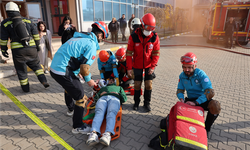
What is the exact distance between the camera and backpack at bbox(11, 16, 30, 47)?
4199mm

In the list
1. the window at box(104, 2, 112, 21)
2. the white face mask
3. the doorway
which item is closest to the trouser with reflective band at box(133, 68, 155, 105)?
the white face mask

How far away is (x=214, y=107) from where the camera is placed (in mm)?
2668

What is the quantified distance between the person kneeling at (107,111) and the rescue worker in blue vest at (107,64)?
2.40 feet

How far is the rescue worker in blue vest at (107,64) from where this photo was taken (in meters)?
4.48

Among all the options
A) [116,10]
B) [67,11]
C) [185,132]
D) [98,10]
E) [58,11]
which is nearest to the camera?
[185,132]

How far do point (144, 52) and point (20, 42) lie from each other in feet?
11.4

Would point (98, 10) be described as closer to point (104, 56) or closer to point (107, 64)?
point (107, 64)

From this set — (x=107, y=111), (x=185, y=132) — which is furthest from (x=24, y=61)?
(x=185, y=132)

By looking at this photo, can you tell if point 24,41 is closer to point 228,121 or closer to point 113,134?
point 113,134

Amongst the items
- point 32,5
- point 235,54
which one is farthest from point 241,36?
point 32,5

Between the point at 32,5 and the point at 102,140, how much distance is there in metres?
15.8

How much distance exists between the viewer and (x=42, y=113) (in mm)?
3838

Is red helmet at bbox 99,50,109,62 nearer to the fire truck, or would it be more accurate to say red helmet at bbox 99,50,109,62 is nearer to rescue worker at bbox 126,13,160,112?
rescue worker at bbox 126,13,160,112

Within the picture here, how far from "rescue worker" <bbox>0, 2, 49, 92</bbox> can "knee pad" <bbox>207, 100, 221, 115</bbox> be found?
4515mm
